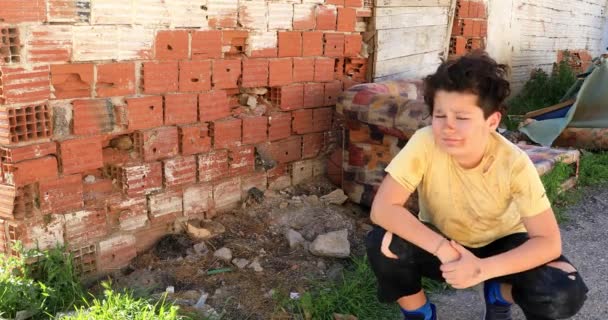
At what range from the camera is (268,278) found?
3252 millimetres

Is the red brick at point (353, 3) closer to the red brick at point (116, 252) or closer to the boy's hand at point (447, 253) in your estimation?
the red brick at point (116, 252)

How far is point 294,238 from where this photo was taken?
3660 millimetres

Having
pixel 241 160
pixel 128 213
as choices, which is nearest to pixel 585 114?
pixel 241 160

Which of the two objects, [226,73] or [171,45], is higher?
[171,45]

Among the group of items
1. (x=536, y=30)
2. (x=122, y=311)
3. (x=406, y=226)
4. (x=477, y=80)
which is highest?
(x=536, y=30)

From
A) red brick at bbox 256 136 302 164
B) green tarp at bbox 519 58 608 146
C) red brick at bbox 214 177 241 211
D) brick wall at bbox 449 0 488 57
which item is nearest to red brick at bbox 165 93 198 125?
red brick at bbox 214 177 241 211

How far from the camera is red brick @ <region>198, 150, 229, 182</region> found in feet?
11.9

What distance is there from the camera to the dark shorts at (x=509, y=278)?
2154 millimetres

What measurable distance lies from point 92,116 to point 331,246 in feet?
5.12

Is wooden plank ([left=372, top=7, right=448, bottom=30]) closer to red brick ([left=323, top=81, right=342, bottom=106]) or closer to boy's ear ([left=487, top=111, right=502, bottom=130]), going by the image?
red brick ([left=323, top=81, right=342, bottom=106])

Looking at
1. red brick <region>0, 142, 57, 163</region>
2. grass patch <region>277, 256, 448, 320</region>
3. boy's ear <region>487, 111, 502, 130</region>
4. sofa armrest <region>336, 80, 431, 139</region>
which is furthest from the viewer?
sofa armrest <region>336, 80, 431, 139</region>

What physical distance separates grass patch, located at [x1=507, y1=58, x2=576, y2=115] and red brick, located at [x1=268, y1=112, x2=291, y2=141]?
4.32 meters

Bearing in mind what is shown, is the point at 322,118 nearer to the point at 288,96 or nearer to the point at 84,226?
the point at 288,96

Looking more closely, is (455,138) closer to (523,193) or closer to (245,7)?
(523,193)
